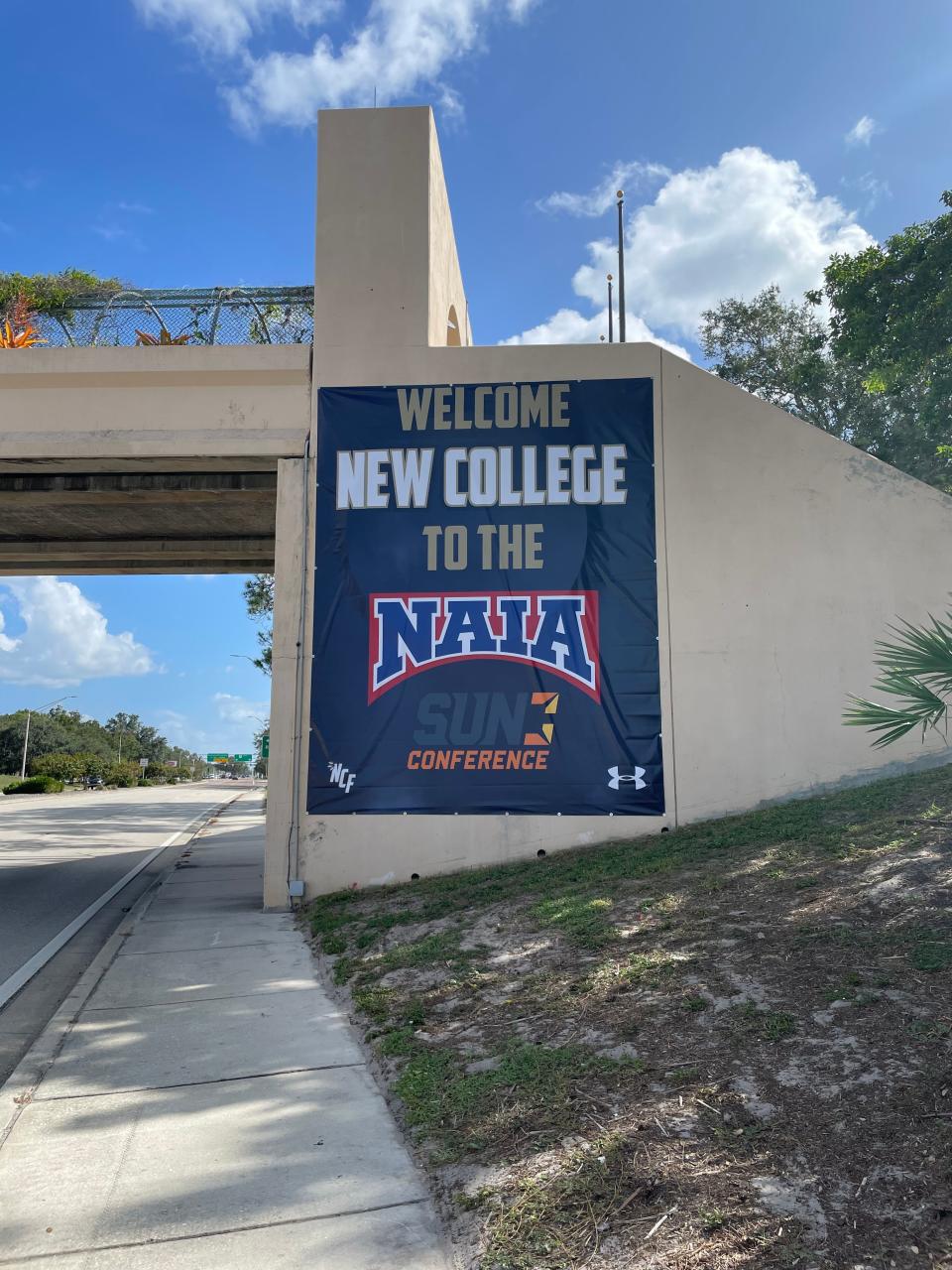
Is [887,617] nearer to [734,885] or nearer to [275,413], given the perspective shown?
[734,885]

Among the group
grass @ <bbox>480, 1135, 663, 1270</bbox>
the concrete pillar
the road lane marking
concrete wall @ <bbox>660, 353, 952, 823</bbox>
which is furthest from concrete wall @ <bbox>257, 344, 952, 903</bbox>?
grass @ <bbox>480, 1135, 663, 1270</bbox>

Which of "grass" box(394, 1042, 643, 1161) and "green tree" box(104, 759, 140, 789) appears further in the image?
"green tree" box(104, 759, 140, 789)

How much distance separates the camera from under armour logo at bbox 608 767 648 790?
11047 mm

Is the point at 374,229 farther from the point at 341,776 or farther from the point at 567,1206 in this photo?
the point at 567,1206

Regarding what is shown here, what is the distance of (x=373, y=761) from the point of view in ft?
36.8

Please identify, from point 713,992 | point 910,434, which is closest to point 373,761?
point 713,992

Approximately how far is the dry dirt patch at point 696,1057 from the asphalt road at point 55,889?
7.95 feet

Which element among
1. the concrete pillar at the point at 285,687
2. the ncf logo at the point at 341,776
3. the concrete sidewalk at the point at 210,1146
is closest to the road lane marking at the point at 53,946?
the concrete sidewalk at the point at 210,1146

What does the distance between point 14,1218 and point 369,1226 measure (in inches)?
59.7

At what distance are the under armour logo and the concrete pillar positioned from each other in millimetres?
3838

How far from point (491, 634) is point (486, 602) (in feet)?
1.36

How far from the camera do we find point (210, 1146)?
4.42 metres

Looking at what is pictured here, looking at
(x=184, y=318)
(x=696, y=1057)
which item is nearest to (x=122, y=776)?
(x=184, y=318)

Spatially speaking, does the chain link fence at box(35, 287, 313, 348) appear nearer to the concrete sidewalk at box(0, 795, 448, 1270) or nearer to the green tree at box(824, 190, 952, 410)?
the concrete sidewalk at box(0, 795, 448, 1270)
